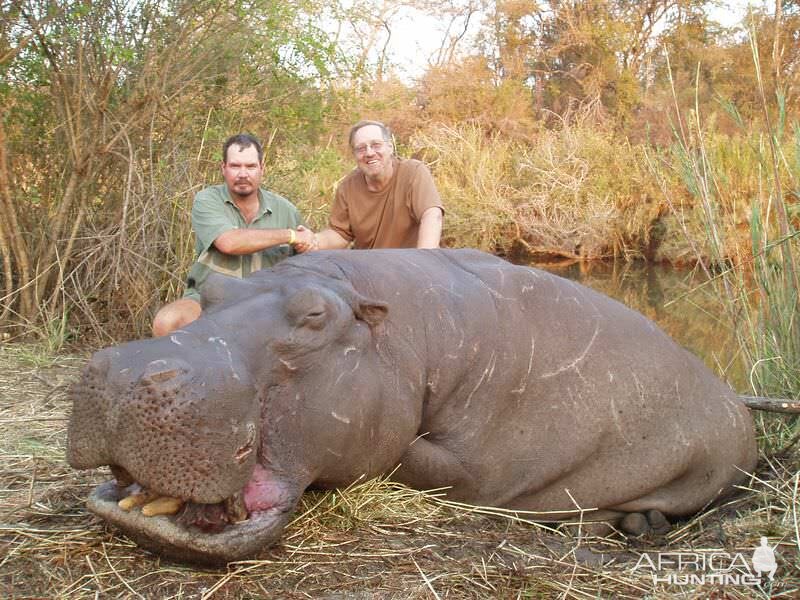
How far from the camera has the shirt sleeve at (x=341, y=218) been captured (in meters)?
5.43

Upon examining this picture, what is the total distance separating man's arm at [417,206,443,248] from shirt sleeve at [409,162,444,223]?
4 cm

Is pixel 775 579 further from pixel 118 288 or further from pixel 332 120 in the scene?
pixel 332 120

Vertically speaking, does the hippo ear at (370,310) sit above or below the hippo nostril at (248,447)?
above

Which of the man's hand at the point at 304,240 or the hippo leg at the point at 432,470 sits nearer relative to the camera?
the hippo leg at the point at 432,470

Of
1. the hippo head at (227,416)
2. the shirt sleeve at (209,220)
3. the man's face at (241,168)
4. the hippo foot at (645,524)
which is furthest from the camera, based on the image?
the man's face at (241,168)

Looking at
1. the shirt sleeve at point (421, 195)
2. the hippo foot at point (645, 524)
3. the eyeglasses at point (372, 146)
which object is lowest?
the hippo foot at point (645, 524)

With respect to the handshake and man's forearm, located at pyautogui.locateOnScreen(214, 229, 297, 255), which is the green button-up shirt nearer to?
man's forearm, located at pyautogui.locateOnScreen(214, 229, 297, 255)

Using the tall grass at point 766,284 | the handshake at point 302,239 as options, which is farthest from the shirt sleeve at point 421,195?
the tall grass at point 766,284

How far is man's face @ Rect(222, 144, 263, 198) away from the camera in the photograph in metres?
4.74

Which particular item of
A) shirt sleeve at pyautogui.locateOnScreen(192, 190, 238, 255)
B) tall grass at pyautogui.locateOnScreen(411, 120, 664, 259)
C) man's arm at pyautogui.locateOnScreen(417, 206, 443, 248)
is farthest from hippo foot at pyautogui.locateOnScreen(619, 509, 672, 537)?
tall grass at pyautogui.locateOnScreen(411, 120, 664, 259)

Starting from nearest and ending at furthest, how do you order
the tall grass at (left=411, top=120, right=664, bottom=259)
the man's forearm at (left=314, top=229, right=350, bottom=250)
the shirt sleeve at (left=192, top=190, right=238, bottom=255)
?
the shirt sleeve at (left=192, top=190, right=238, bottom=255) → the man's forearm at (left=314, top=229, right=350, bottom=250) → the tall grass at (left=411, top=120, right=664, bottom=259)

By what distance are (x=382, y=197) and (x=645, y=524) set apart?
276cm

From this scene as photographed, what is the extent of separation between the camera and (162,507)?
221 centimetres

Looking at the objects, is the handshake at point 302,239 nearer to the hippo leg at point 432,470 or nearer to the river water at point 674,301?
the hippo leg at point 432,470
